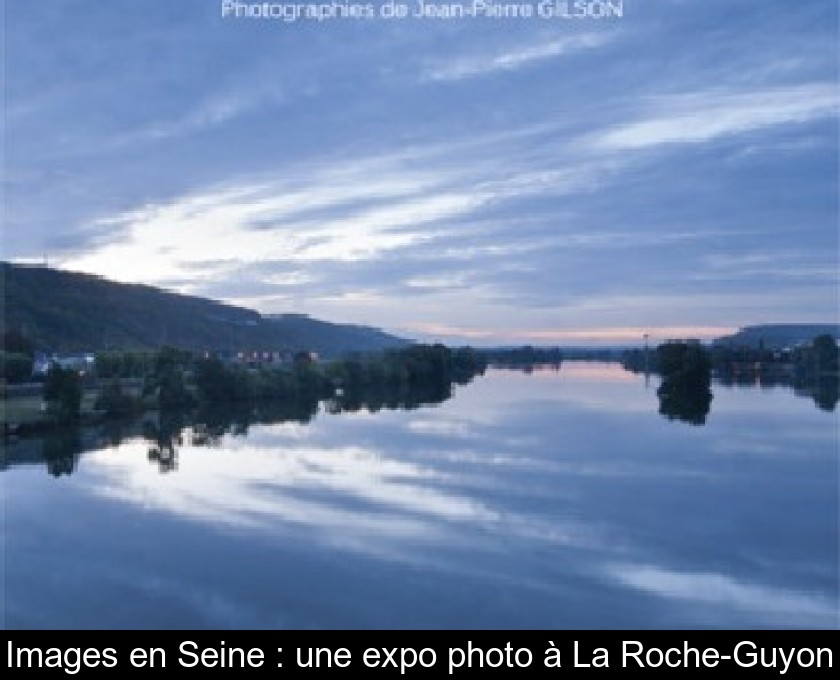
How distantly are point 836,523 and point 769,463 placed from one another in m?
4.40

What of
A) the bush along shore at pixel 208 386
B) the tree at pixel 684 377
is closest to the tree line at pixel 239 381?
the bush along shore at pixel 208 386

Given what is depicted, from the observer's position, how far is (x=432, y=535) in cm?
989

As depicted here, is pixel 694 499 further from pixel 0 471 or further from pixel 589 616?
pixel 0 471

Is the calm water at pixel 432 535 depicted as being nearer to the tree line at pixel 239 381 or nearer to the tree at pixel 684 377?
the tree line at pixel 239 381

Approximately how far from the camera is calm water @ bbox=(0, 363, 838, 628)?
7.54 metres

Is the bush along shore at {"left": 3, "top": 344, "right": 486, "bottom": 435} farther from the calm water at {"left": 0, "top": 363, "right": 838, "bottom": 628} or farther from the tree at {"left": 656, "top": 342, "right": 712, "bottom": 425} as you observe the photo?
the tree at {"left": 656, "top": 342, "right": 712, "bottom": 425}

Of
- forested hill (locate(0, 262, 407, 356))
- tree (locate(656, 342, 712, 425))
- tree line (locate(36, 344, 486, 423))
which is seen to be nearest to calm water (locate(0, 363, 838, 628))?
tree line (locate(36, 344, 486, 423))

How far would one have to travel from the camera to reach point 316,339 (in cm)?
6650

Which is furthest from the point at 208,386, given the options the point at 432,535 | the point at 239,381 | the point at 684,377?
the point at 432,535

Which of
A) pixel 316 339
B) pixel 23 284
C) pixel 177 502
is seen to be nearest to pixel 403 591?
pixel 177 502

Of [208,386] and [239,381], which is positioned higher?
[239,381]

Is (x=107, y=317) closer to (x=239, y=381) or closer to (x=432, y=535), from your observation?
(x=239, y=381)

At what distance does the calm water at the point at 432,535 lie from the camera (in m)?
7.54

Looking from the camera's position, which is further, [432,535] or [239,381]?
[239,381]
